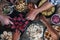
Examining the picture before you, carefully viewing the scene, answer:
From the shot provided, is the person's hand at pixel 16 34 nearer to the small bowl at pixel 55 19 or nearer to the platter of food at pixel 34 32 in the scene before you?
the platter of food at pixel 34 32

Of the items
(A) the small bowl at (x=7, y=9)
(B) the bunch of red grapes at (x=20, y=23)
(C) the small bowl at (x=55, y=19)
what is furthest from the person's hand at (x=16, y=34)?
(C) the small bowl at (x=55, y=19)

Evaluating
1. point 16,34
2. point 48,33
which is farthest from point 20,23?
point 48,33

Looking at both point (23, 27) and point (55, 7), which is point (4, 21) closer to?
point (23, 27)

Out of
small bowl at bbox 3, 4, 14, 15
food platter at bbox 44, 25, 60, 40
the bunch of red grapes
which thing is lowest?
food platter at bbox 44, 25, 60, 40

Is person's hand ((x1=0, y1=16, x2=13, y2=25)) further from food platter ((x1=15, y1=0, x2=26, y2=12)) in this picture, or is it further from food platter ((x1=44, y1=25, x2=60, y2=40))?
food platter ((x1=44, y1=25, x2=60, y2=40))

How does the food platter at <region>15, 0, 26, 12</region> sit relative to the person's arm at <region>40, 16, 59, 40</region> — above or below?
above

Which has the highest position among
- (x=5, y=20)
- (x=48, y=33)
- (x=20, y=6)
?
(x=20, y=6)

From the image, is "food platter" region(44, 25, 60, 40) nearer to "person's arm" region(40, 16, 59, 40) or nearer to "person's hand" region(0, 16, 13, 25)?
"person's arm" region(40, 16, 59, 40)

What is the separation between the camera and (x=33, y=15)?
60.1 inches

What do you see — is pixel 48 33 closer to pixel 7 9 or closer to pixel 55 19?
pixel 55 19

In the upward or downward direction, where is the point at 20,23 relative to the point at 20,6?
downward

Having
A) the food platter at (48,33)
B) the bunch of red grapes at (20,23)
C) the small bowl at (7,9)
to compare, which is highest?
the small bowl at (7,9)

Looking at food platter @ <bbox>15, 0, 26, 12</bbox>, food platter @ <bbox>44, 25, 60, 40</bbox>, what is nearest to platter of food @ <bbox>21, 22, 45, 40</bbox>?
food platter @ <bbox>44, 25, 60, 40</bbox>

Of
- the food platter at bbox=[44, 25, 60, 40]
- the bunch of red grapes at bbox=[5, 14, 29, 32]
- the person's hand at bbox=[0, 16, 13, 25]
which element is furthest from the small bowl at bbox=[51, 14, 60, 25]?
the person's hand at bbox=[0, 16, 13, 25]
